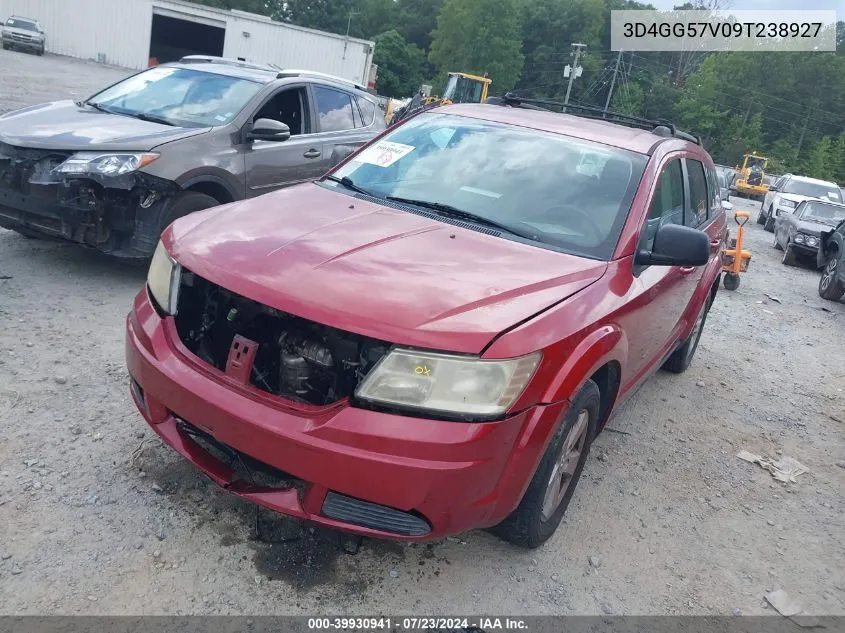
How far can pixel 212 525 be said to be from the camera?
279 cm

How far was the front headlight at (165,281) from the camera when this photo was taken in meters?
2.74

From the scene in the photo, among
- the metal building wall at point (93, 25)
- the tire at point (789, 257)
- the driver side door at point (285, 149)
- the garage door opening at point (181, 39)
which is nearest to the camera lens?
the driver side door at point (285, 149)

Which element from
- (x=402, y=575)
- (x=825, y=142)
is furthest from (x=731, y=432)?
(x=825, y=142)

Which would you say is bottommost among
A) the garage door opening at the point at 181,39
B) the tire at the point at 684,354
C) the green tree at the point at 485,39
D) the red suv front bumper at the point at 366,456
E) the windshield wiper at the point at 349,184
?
the tire at the point at 684,354

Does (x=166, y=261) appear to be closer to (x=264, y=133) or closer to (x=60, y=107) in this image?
(x=264, y=133)

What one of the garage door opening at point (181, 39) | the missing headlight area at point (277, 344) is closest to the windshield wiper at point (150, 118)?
the missing headlight area at point (277, 344)

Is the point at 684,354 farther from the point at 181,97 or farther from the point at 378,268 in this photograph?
the point at 181,97

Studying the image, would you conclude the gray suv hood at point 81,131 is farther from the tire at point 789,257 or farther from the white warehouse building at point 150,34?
the white warehouse building at point 150,34

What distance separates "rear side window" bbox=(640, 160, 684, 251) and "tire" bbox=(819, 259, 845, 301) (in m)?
7.25

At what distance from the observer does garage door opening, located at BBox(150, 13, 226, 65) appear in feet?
148

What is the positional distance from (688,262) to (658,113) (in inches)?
2946

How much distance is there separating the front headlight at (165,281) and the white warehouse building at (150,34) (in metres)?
38.7

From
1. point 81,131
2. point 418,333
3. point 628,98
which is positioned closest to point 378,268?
point 418,333

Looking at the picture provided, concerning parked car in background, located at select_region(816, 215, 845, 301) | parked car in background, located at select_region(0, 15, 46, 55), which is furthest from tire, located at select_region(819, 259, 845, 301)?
parked car in background, located at select_region(0, 15, 46, 55)
